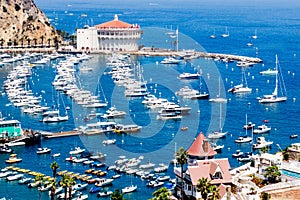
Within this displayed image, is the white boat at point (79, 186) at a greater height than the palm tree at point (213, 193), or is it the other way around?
the palm tree at point (213, 193)

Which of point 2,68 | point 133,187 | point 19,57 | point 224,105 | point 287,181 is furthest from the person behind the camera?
point 19,57

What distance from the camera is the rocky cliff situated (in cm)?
16312

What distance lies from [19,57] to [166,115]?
207ft

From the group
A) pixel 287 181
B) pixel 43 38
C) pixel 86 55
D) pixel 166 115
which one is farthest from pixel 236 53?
pixel 287 181

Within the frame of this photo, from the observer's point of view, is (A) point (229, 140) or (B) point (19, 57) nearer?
(A) point (229, 140)

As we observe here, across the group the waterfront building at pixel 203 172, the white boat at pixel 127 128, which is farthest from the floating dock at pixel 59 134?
the waterfront building at pixel 203 172

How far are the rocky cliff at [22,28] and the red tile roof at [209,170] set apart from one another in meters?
123

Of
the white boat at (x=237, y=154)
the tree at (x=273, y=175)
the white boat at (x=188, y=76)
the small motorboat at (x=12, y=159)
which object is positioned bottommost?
the small motorboat at (x=12, y=159)

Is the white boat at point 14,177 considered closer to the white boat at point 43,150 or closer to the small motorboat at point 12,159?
the small motorboat at point 12,159

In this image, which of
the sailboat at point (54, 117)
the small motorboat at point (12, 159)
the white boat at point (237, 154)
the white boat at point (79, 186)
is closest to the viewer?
the white boat at point (79, 186)

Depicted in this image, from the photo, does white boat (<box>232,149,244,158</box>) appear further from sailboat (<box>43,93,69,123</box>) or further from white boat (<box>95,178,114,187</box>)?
sailboat (<box>43,93,69,123</box>)

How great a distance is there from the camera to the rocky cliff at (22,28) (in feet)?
535

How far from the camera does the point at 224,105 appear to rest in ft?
330

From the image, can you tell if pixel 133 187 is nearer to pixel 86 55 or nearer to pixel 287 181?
pixel 287 181
